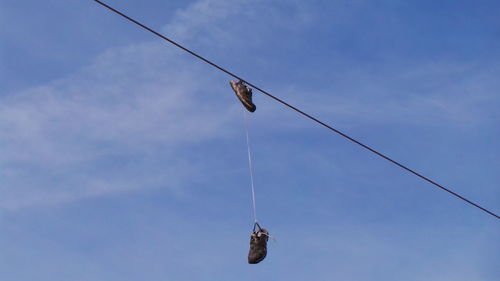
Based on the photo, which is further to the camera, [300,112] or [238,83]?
[238,83]

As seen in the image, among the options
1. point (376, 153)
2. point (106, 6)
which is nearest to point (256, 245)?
point (376, 153)

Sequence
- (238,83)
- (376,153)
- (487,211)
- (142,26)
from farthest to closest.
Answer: (238,83) < (487,211) < (376,153) < (142,26)

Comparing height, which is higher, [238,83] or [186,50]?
[238,83]

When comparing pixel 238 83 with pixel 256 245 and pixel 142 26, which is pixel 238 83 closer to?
pixel 256 245

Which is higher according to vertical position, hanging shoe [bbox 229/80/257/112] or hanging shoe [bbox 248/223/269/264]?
hanging shoe [bbox 229/80/257/112]

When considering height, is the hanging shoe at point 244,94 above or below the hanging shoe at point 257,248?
above

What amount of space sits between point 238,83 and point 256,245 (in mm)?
2698

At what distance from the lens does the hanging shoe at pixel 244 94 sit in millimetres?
12109

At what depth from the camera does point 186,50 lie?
877 centimetres

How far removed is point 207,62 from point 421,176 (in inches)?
137

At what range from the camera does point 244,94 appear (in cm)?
1215

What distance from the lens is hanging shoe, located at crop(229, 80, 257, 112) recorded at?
477 inches

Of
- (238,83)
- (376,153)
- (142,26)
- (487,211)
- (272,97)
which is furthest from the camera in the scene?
(238,83)

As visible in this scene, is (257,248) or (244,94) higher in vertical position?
(244,94)
